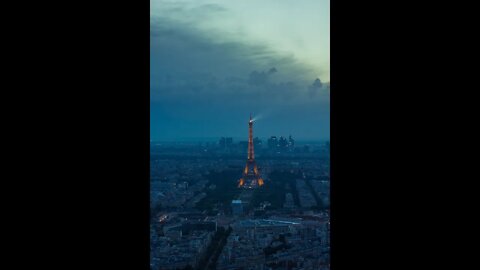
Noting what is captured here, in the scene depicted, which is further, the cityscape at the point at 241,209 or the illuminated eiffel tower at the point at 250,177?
the illuminated eiffel tower at the point at 250,177

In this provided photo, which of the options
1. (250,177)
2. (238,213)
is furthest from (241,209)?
(250,177)

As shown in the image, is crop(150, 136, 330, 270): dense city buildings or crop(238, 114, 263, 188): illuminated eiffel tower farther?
crop(238, 114, 263, 188): illuminated eiffel tower

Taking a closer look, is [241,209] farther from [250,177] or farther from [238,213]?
[250,177]

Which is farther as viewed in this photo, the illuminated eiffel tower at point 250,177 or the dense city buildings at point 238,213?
the illuminated eiffel tower at point 250,177

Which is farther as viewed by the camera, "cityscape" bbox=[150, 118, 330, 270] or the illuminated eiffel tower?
the illuminated eiffel tower
